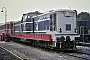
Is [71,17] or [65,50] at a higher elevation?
[71,17]

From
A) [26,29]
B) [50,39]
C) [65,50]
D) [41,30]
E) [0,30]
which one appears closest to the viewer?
[50,39]

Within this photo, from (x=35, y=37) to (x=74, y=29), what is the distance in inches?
213

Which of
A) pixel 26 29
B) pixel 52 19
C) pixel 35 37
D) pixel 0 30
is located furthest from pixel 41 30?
pixel 0 30

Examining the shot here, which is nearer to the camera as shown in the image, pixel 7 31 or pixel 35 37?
pixel 35 37

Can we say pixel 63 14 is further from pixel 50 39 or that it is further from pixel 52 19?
pixel 50 39

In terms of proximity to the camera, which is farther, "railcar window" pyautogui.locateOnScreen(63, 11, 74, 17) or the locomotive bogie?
"railcar window" pyautogui.locateOnScreen(63, 11, 74, 17)

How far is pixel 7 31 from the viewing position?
158 ft

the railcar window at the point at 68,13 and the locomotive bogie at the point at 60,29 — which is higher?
the railcar window at the point at 68,13

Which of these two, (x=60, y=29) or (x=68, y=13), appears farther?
(x=68, y=13)

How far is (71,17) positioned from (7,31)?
28.6m

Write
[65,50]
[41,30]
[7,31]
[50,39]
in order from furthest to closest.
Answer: [7,31] → [41,30] → [65,50] → [50,39]

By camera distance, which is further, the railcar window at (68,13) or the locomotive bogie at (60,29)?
the railcar window at (68,13)

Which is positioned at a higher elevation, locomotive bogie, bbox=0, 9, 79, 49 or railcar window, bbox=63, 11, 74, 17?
railcar window, bbox=63, 11, 74, 17

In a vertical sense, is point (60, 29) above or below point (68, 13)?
below
